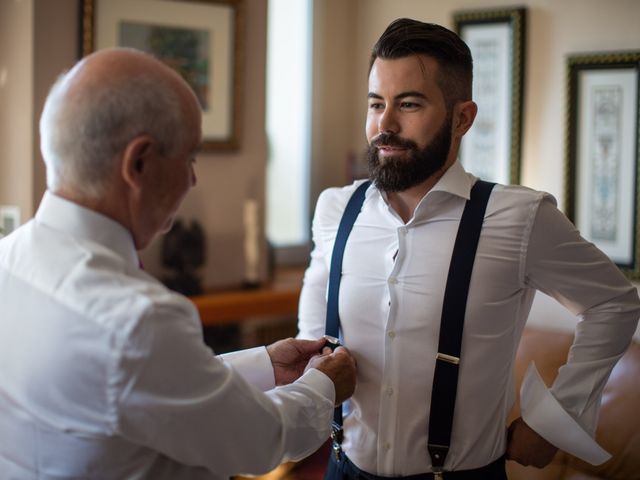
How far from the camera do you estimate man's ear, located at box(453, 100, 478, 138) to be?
1.68 m

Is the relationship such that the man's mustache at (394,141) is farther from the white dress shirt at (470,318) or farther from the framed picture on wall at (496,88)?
the framed picture on wall at (496,88)

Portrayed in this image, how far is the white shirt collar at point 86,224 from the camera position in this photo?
1.08m

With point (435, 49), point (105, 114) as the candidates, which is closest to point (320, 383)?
point (105, 114)

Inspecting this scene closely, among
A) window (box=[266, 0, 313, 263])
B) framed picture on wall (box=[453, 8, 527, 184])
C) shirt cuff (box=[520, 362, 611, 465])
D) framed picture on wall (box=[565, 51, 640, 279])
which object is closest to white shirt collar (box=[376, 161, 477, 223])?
shirt cuff (box=[520, 362, 611, 465])

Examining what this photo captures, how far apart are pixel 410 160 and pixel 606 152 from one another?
181 cm

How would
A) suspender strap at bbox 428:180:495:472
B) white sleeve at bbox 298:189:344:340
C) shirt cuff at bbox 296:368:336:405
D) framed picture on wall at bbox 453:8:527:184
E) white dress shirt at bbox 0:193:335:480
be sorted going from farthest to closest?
framed picture on wall at bbox 453:8:527:184
white sleeve at bbox 298:189:344:340
suspender strap at bbox 428:180:495:472
shirt cuff at bbox 296:368:336:405
white dress shirt at bbox 0:193:335:480

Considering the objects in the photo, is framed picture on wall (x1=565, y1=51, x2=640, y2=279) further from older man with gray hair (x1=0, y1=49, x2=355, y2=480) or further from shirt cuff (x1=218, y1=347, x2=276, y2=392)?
older man with gray hair (x1=0, y1=49, x2=355, y2=480)

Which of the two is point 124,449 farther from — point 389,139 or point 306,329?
point 389,139

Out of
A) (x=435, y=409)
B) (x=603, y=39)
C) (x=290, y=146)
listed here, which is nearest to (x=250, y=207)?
(x=290, y=146)

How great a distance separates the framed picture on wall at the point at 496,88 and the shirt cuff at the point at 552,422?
6.44ft

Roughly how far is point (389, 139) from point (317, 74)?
2710 millimetres

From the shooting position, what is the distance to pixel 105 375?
100cm

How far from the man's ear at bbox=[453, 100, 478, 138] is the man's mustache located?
13cm

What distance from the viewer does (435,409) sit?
152 centimetres
